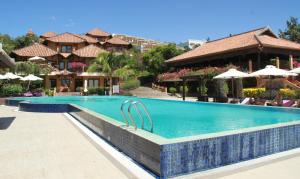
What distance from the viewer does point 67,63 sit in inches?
1772

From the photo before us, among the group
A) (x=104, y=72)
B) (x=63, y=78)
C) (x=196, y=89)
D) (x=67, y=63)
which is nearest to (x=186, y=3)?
(x=196, y=89)

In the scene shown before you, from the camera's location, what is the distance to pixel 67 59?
44.7 meters

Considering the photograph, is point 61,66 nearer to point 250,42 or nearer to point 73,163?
point 250,42

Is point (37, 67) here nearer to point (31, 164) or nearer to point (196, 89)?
point (196, 89)

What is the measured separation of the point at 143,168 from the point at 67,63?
4290cm

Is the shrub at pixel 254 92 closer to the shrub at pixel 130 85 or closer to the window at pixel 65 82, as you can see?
the shrub at pixel 130 85

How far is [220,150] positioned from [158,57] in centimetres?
3576

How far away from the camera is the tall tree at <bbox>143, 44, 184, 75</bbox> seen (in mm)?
39812

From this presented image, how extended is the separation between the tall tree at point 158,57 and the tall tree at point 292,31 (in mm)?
35406

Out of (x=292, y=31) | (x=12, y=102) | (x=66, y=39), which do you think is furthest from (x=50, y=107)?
(x=292, y=31)

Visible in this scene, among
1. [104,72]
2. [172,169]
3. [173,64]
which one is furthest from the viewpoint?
[173,64]

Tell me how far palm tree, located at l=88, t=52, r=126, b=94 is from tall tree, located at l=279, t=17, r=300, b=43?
47.3 m

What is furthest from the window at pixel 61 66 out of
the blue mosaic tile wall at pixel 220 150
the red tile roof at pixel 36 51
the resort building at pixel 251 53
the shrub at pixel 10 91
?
the blue mosaic tile wall at pixel 220 150

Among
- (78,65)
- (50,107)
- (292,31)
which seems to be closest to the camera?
(50,107)
